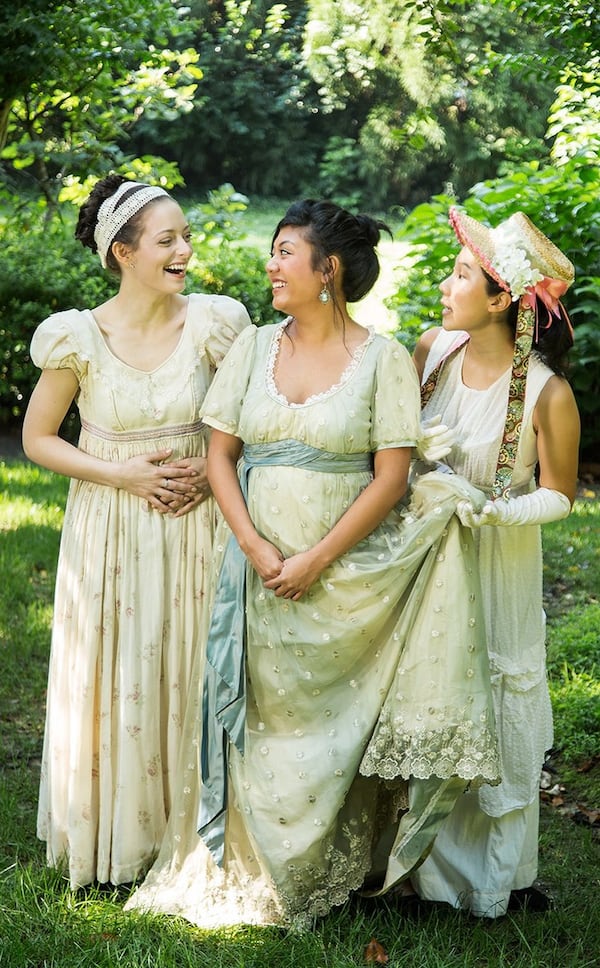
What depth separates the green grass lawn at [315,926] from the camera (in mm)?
2812

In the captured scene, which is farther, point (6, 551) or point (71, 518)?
point (6, 551)

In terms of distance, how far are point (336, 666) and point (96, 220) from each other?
4.40ft

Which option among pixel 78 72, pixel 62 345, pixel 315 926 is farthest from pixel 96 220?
pixel 78 72

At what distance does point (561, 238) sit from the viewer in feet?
24.0

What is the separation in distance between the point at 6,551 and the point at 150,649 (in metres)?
2.96

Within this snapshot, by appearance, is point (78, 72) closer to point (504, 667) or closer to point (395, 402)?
point (395, 402)

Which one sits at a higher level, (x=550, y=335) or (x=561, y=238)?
(x=561, y=238)

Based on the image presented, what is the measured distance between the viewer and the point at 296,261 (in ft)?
9.53

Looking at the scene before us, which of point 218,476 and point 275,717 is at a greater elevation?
point 218,476

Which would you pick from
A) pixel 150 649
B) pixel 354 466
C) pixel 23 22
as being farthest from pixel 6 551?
pixel 354 466

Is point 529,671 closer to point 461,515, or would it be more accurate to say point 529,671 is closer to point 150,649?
point 461,515

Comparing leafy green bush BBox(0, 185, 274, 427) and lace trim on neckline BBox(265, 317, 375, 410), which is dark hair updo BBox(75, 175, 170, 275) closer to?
lace trim on neckline BBox(265, 317, 375, 410)

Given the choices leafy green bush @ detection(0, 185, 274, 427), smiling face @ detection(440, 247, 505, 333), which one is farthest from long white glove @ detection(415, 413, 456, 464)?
leafy green bush @ detection(0, 185, 274, 427)

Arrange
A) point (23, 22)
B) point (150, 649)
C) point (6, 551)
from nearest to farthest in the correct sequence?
1. point (150, 649)
2. point (23, 22)
3. point (6, 551)
